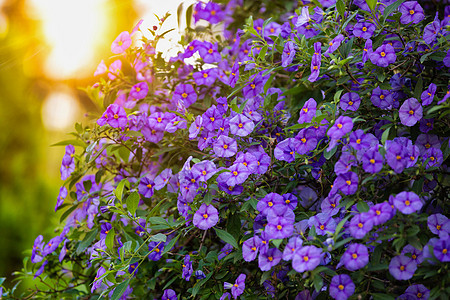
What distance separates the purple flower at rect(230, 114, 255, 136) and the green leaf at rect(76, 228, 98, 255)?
78 cm

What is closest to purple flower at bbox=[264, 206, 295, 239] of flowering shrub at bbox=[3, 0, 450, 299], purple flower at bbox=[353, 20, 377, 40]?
flowering shrub at bbox=[3, 0, 450, 299]

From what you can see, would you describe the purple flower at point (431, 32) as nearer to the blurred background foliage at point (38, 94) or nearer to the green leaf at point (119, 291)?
the green leaf at point (119, 291)

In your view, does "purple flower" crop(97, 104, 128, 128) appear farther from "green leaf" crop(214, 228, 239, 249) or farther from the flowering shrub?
"green leaf" crop(214, 228, 239, 249)

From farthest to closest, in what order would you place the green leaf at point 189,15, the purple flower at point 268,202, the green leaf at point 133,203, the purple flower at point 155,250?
the green leaf at point 189,15, the purple flower at point 155,250, the green leaf at point 133,203, the purple flower at point 268,202

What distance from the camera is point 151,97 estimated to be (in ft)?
6.42

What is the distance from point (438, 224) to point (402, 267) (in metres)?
0.17

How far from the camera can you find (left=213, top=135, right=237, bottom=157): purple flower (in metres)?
1.36

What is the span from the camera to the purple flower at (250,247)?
48.4 inches

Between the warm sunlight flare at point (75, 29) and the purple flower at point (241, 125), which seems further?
the warm sunlight flare at point (75, 29)

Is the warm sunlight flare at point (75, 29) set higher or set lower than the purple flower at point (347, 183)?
higher

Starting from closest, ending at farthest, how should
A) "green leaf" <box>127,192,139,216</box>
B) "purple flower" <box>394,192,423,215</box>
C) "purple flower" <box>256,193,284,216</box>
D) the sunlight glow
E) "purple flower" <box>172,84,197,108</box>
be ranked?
"purple flower" <box>394,192,423,215</box>, "purple flower" <box>256,193,284,216</box>, "green leaf" <box>127,192,139,216</box>, "purple flower" <box>172,84,197,108</box>, the sunlight glow

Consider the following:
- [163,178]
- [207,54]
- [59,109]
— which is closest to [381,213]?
[163,178]

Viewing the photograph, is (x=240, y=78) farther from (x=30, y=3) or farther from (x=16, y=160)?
(x=16, y=160)

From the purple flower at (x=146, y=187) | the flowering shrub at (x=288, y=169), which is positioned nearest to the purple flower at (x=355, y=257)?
the flowering shrub at (x=288, y=169)
